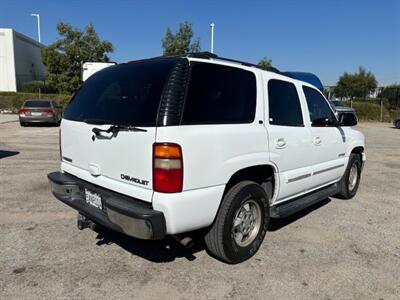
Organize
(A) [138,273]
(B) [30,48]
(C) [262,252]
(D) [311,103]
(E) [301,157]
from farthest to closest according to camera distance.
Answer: (B) [30,48] < (D) [311,103] < (E) [301,157] < (C) [262,252] < (A) [138,273]

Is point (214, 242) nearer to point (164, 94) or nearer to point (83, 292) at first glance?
point (83, 292)

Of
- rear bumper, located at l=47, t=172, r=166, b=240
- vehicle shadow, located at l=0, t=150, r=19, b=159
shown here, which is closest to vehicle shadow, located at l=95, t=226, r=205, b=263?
rear bumper, located at l=47, t=172, r=166, b=240

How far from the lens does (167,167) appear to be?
2.68m

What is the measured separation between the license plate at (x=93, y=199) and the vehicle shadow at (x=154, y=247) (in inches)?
29.3

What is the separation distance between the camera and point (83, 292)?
2.90 metres

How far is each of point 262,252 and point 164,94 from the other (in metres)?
2.08

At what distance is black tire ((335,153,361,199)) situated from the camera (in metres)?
5.57

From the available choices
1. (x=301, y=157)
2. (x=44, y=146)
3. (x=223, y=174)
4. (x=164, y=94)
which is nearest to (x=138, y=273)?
(x=223, y=174)

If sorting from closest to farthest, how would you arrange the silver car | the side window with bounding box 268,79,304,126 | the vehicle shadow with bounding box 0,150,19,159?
the side window with bounding box 268,79,304,126, the vehicle shadow with bounding box 0,150,19,159, the silver car

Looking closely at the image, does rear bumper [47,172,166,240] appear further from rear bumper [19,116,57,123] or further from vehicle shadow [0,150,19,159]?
rear bumper [19,116,57,123]

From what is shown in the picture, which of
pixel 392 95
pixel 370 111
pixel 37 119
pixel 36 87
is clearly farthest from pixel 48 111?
pixel 392 95

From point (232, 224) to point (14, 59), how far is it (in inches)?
1488

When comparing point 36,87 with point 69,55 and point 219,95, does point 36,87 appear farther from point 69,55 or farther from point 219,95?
point 219,95

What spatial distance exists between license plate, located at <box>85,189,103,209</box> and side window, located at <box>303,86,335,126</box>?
280 centimetres
